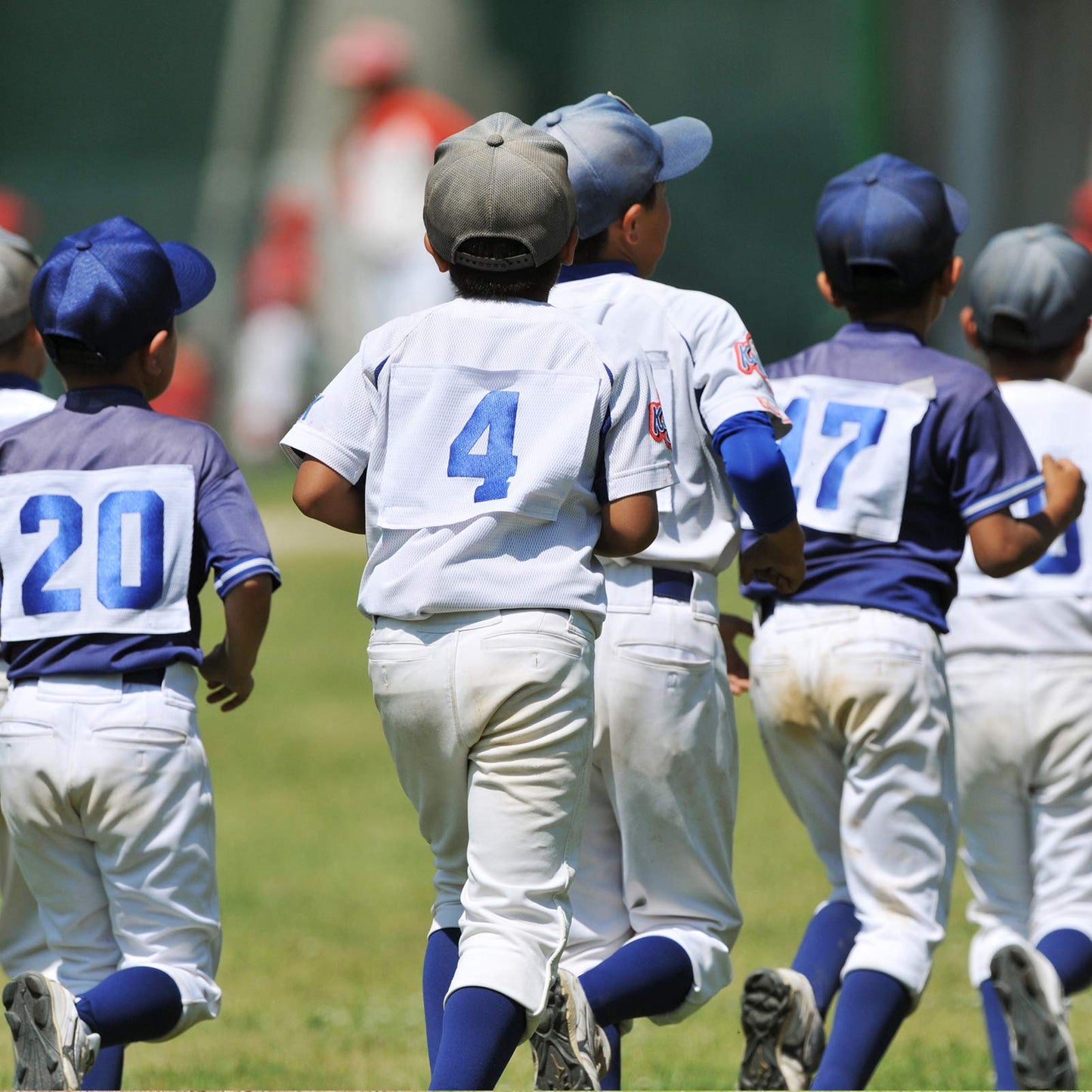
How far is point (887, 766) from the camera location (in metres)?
4.22

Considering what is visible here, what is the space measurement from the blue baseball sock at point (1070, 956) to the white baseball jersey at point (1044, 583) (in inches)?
25.6

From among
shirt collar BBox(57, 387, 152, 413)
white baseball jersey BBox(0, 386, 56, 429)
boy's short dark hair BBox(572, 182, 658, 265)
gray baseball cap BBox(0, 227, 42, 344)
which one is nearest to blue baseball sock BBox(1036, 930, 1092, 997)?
boy's short dark hair BBox(572, 182, 658, 265)

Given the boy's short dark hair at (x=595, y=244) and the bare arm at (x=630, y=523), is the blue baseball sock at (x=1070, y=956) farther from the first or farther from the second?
the boy's short dark hair at (x=595, y=244)

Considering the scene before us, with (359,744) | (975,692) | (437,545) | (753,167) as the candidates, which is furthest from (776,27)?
(437,545)

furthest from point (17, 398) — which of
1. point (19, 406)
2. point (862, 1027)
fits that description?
point (862, 1027)

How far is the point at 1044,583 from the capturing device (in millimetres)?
4688

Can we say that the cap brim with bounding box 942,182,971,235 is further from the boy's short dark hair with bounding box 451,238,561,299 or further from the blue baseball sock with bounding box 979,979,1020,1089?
the blue baseball sock with bounding box 979,979,1020,1089

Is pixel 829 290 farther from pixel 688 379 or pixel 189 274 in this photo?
pixel 189 274

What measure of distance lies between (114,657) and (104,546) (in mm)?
214

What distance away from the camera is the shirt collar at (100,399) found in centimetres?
400

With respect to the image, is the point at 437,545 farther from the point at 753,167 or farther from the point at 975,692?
the point at 753,167

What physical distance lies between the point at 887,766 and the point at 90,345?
184 centimetres

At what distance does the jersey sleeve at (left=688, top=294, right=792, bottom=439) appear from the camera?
12.7ft

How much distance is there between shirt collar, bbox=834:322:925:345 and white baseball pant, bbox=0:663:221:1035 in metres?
1.62
